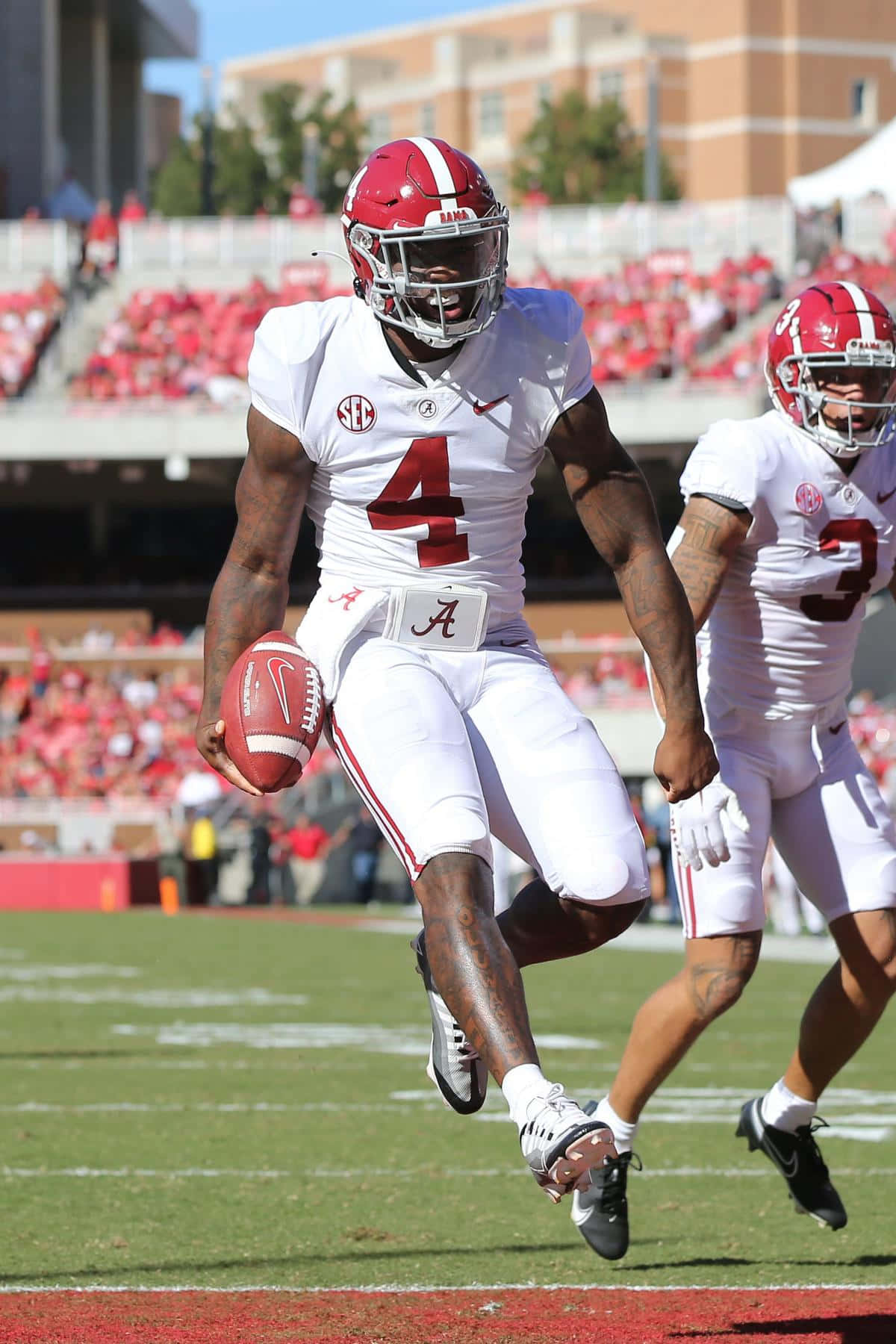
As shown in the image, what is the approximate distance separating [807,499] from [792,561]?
0.16m

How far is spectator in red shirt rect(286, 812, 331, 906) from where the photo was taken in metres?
22.7

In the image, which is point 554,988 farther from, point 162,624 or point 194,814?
point 162,624

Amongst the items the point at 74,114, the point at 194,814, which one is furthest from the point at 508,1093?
the point at 74,114

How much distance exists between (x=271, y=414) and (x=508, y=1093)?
4.70ft

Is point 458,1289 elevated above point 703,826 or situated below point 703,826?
below

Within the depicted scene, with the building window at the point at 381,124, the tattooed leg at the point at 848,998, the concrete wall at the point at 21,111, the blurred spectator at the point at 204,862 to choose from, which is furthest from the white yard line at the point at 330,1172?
the building window at the point at 381,124

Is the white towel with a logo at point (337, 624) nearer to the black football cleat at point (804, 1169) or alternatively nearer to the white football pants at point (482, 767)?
the white football pants at point (482, 767)

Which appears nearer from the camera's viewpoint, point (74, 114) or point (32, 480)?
point (32, 480)

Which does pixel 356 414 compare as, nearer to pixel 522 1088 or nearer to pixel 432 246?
pixel 432 246

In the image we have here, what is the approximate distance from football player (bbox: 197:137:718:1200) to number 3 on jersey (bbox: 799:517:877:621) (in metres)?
0.96

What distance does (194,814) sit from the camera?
898 inches

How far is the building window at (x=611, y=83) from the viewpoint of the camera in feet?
222

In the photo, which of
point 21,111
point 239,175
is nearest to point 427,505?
point 21,111

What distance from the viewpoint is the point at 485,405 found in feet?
13.4
